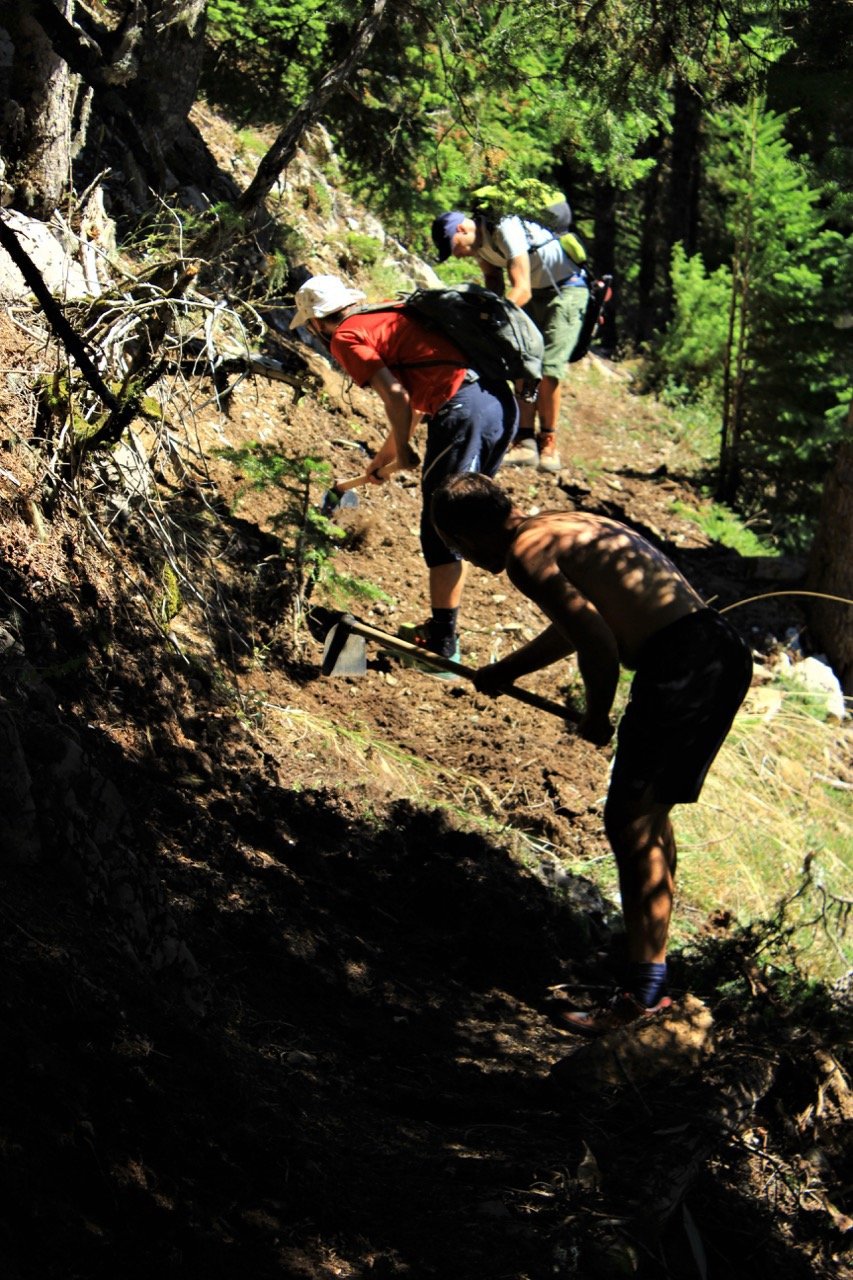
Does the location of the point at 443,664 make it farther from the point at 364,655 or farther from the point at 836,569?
the point at 836,569

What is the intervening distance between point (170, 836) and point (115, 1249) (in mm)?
2181

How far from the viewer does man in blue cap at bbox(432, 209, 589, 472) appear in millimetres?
7367

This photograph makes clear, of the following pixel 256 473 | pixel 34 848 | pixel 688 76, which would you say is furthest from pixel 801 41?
pixel 34 848

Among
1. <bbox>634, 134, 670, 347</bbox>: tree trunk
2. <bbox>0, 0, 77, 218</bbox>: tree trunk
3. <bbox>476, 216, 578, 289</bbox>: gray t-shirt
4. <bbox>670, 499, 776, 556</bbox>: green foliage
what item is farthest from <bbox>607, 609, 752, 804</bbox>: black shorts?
<bbox>634, 134, 670, 347</bbox>: tree trunk

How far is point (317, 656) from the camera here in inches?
250

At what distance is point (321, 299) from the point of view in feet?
19.5

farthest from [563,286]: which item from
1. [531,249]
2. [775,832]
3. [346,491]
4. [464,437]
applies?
[775,832]

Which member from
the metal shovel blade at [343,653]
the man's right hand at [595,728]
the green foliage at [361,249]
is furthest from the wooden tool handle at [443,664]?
the green foliage at [361,249]

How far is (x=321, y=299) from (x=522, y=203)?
6.77 feet

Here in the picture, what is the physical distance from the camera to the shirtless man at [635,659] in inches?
165

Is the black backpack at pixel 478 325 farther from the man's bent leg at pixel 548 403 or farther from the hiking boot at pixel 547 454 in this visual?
the hiking boot at pixel 547 454

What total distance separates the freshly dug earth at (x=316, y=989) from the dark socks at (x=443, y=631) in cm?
41

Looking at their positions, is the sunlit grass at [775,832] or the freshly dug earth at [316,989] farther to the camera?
the sunlit grass at [775,832]

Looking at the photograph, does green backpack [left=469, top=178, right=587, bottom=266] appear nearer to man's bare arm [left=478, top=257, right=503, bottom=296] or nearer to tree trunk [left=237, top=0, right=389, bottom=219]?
man's bare arm [left=478, top=257, right=503, bottom=296]
